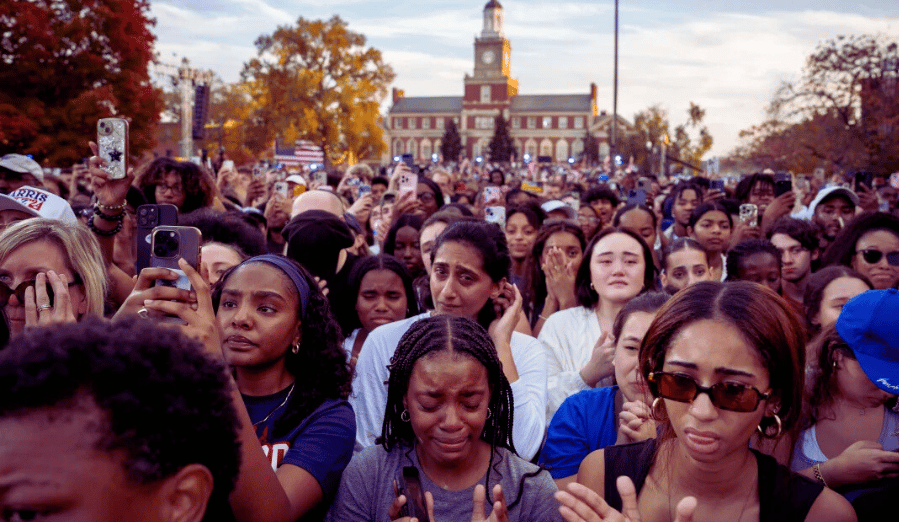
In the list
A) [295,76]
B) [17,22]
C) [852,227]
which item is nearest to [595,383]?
[852,227]

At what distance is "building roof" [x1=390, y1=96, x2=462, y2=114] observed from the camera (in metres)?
116

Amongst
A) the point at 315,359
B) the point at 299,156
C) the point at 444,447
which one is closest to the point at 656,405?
the point at 444,447

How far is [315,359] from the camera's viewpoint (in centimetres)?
276

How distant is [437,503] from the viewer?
7.79 ft

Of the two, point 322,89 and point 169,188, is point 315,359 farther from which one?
point 322,89

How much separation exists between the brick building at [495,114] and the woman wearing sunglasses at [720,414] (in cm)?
10618

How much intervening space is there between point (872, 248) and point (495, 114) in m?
107

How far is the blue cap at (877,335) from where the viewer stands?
8.35 ft

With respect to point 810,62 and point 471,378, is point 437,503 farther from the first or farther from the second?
point 810,62

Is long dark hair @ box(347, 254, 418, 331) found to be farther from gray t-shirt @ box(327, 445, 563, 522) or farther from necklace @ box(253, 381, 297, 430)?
gray t-shirt @ box(327, 445, 563, 522)

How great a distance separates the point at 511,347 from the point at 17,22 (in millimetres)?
18163

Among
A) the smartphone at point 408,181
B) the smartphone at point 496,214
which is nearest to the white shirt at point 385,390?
the smartphone at point 496,214

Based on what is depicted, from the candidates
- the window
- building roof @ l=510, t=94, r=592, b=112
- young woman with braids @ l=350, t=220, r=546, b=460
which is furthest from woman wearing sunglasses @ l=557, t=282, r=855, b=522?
building roof @ l=510, t=94, r=592, b=112

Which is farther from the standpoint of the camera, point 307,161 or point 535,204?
point 307,161
